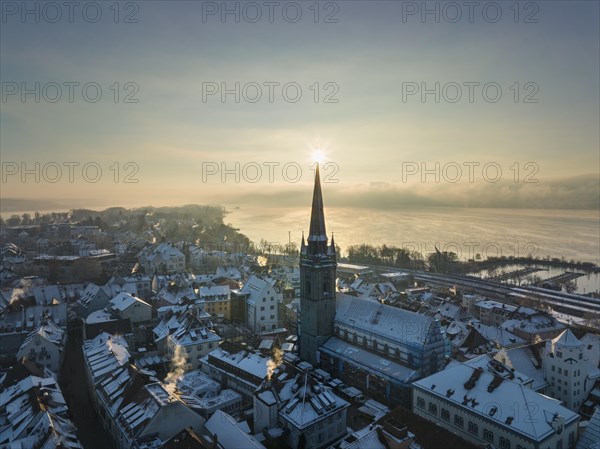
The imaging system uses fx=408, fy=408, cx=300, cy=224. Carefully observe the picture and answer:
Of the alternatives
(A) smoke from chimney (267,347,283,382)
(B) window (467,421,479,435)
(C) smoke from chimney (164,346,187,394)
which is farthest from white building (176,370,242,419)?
(B) window (467,421,479,435)

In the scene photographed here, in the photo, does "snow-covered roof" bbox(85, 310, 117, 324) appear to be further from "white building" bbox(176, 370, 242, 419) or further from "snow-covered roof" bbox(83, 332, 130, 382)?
"white building" bbox(176, 370, 242, 419)

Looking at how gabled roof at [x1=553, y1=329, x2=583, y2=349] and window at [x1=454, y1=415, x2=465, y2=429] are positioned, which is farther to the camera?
gabled roof at [x1=553, y1=329, x2=583, y2=349]

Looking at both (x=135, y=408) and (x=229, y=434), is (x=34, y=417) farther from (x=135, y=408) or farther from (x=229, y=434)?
(x=229, y=434)

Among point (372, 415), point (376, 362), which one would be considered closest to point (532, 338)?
point (376, 362)

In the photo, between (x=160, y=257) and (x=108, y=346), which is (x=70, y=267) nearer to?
(x=160, y=257)

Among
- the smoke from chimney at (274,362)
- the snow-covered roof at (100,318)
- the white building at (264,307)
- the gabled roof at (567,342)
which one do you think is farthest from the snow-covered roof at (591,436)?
the snow-covered roof at (100,318)

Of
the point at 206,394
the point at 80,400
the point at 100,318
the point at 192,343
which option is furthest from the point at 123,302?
the point at 206,394
